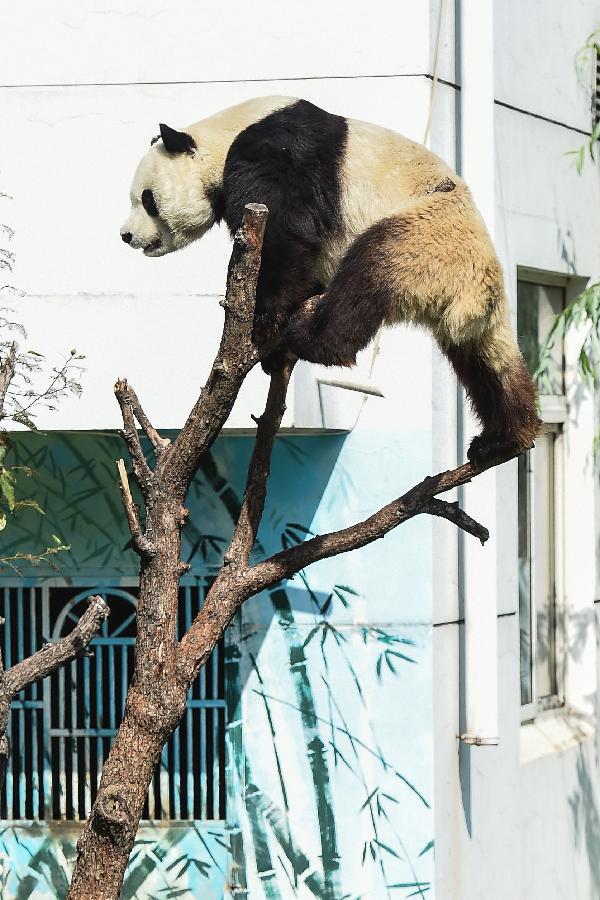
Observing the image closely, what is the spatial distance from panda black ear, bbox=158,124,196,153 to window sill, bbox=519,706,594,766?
3.97m

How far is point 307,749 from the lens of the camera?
6.20m

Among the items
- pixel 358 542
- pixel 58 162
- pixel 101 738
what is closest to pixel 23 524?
pixel 101 738

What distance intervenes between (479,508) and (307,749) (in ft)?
4.37

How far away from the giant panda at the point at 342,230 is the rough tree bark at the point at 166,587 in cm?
19

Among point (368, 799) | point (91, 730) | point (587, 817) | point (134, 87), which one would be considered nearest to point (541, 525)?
point (587, 817)

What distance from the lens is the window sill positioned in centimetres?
703

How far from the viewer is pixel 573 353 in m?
7.51

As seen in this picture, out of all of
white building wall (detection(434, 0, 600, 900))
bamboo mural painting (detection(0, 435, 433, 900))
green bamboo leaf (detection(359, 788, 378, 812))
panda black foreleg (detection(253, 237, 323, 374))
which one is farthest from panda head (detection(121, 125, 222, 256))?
green bamboo leaf (detection(359, 788, 378, 812))

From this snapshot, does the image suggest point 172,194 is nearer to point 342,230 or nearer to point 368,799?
point 342,230

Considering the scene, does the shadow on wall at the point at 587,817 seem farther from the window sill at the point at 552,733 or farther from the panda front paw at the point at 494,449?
the panda front paw at the point at 494,449

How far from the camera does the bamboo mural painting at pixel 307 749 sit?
20.2 feet

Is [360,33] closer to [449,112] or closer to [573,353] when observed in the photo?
[449,112]

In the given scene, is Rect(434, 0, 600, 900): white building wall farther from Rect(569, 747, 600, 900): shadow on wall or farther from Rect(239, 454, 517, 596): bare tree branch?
Rect(239, 454, 517, 596): bare tree branch

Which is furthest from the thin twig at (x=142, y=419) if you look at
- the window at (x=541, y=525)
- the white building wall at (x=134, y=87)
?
the window at (x=541, y=525)
